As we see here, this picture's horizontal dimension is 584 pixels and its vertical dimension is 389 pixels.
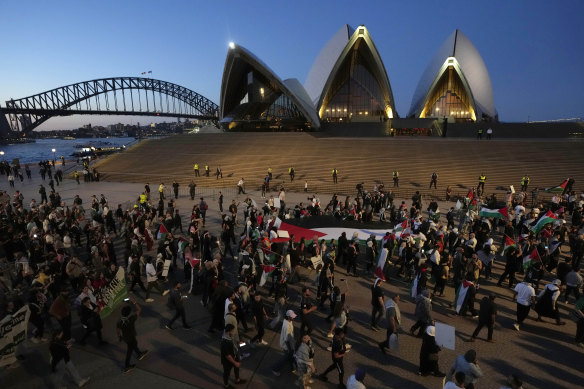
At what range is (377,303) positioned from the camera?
6.75 metres

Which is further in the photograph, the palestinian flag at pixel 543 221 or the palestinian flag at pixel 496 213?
the palestinian flag at pixel 496 213

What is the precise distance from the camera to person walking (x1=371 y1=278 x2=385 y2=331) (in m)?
6.64

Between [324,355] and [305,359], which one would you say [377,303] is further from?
[305,359]

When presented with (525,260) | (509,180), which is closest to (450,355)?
(525,260)

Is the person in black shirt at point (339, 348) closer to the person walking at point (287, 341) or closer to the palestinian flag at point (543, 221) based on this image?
→ the person walking at point (287, 341)

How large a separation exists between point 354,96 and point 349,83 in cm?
232

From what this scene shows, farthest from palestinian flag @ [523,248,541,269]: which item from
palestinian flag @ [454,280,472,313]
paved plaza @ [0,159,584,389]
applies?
palestinian flag @ [454,280,472,313]

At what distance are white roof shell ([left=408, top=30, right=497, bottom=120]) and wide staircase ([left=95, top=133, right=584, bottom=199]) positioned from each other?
2600cm

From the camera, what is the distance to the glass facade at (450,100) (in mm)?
51312

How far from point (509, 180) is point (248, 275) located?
20838 mm

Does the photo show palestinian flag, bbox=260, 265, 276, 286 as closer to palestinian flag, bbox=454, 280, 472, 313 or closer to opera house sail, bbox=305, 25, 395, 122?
palestinian flag, bbox=454, 280, 472, 313

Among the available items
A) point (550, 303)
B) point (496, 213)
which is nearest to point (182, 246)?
point (550, 303)

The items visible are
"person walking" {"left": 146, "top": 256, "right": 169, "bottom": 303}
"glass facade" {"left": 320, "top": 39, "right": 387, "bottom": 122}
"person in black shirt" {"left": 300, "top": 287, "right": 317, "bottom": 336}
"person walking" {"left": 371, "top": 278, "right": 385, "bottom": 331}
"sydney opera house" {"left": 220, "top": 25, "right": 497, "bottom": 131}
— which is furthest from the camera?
"glass facade" {"left": 320, "top": 39, "right": 387, "bottom": 122}

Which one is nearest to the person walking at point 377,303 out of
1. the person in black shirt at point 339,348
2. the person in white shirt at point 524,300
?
the person in black shirt at point 339,348
